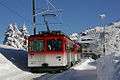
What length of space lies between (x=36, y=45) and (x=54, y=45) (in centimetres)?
133

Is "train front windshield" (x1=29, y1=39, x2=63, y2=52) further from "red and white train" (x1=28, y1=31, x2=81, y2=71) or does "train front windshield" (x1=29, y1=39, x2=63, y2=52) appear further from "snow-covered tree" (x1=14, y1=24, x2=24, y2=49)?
"snow-covered tree" (x1=14, y1=24, x2=24, y2=49)

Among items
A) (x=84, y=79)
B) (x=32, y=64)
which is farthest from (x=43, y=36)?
(x=84, y=79)

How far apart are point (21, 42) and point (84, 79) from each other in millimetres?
49556

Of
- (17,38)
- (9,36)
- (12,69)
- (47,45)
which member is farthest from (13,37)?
(47,45)

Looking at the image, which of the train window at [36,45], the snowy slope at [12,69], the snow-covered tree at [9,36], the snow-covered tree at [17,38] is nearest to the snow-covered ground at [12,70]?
the snowy slope at [12,69]

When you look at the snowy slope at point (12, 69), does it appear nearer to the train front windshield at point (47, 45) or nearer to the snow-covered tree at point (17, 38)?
the train front windshield at point (47, 45)

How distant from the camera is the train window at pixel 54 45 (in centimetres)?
1630

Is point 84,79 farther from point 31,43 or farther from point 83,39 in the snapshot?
point 83,39

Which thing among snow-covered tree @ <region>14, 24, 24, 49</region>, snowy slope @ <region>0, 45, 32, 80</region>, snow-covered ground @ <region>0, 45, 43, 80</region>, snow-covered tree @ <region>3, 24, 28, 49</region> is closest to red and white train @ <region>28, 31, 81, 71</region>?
snow-covered ground @ <region>0, 45, 43, 80</region>

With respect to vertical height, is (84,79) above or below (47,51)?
below

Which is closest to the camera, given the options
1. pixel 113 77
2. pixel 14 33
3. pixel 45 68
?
pixel 113 77

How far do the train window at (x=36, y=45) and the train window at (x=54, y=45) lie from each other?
0.52 metres

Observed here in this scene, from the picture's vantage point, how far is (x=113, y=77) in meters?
4.62

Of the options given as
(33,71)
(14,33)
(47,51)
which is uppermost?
(14,33)
